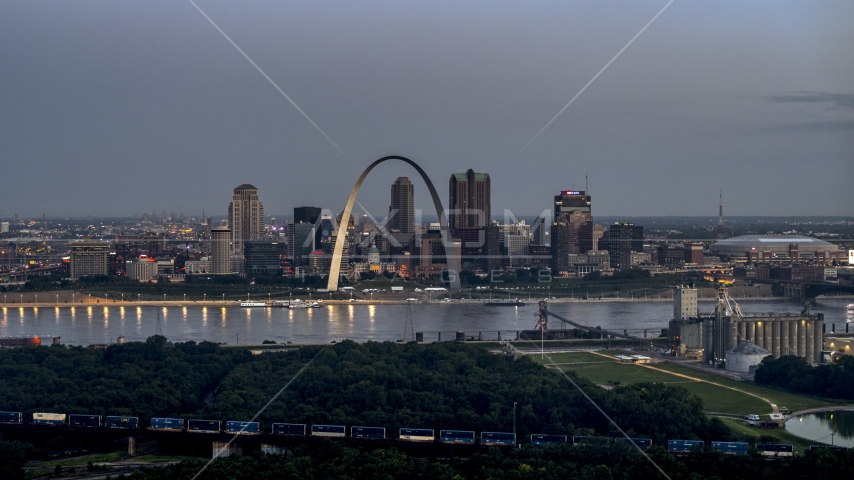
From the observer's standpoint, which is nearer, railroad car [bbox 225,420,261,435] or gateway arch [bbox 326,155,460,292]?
railroad car [bbox 225,420,261,435]

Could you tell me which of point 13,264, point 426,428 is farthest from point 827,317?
point 13,264

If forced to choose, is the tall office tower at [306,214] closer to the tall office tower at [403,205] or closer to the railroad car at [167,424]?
the tall office tower at [403,205]

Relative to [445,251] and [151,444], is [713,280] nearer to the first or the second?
[445,251]

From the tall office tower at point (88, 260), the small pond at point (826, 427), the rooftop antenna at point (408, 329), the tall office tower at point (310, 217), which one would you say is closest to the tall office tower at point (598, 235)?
the tall office tower at point (310, 217)

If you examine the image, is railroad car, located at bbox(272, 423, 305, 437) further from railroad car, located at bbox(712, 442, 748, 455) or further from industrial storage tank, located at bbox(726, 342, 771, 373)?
industrial storage tank, located at bbox(726, 342, 771, 373)

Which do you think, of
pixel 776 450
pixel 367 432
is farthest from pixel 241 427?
pixel 776 450

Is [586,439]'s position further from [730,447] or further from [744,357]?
[744,357]

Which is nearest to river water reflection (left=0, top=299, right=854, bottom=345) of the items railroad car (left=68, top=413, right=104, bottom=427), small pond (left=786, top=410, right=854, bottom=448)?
railroad car (left=68, top=413, right=104, bottom=427)
